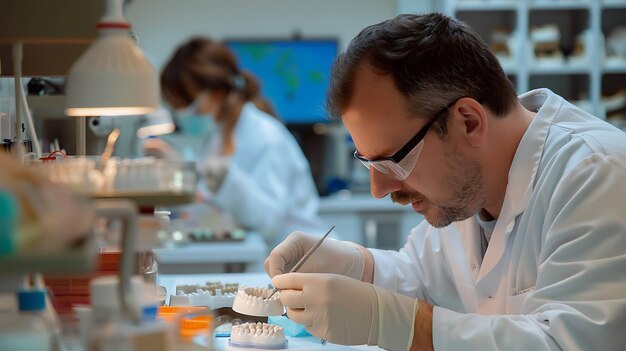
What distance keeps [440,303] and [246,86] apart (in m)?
3.00

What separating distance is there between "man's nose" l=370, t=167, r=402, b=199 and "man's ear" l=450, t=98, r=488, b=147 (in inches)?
7.7

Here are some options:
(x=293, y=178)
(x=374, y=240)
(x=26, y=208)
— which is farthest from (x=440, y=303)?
(x=374, y=240)

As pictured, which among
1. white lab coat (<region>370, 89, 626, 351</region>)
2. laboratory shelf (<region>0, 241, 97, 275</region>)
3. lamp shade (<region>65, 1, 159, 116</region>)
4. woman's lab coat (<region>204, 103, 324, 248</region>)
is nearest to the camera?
laboratory shelf (<region>0, 241, 97, 275</region>)

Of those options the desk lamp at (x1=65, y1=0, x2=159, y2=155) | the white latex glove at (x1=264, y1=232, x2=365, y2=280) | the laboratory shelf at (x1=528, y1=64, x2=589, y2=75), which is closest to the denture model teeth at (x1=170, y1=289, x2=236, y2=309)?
the white latex glove at (x1=264, y1=232, x2=365, y2=280)

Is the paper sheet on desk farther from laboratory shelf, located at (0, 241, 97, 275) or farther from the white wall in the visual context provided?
the white wall

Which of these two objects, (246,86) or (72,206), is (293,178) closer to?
(246,86)

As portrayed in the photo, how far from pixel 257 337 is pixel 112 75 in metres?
0.85

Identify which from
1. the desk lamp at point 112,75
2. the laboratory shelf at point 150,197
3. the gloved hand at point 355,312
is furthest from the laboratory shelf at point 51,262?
the gloved hand at point 355,312

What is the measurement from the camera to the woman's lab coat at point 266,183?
15.4ft

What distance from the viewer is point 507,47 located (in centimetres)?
621

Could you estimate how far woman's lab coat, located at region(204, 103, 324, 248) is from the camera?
185 inches

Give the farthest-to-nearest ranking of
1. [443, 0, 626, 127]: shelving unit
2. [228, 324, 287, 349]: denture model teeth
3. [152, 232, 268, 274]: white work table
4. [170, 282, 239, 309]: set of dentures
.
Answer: [443, 0, 626, 127]: shelving unit → [152, 232, 268, 274]: white work table → [170, 282, 239, 309]: set of dentures → [228, 324, 287, 349]: denture model teeth

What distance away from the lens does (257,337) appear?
1.87 meters

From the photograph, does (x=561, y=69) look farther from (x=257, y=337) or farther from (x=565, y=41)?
(x=257, y=337)
